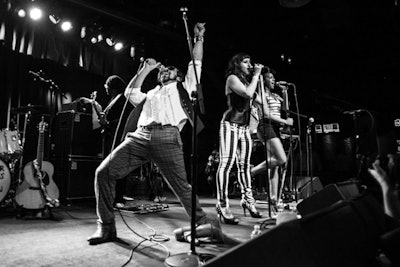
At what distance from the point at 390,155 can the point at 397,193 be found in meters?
0.16

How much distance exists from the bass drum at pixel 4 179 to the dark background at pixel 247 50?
242cm

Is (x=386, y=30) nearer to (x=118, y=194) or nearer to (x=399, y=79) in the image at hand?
(x=399, y=79)

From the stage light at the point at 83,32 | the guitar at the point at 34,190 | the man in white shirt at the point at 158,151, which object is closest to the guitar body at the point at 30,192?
the guitar at the point at 34,190

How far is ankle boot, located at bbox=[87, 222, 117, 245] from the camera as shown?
238 centimetres

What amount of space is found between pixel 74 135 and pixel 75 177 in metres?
Result: 0.82

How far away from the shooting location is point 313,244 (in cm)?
85

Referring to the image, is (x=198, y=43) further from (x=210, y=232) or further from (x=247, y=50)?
(x=247, y=50)

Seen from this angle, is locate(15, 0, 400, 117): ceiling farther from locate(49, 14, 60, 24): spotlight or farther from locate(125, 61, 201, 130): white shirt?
locate(125, 61, 201, 130): white shirt

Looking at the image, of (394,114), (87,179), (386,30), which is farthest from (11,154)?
(394,114)

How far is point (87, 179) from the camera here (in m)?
5.68

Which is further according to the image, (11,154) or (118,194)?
(118,194)

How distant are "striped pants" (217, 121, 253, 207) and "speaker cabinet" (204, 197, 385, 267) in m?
2.49

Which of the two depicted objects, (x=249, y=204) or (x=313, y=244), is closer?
(x=313, y=244)

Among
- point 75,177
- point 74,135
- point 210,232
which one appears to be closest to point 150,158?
point 210,232
